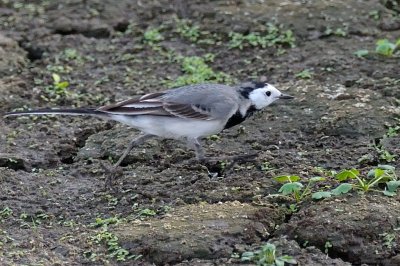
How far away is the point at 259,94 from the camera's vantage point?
6434 millimetres

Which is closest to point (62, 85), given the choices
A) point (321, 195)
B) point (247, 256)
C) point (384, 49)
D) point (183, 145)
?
point (183, 145)

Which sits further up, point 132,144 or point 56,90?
point 132,144

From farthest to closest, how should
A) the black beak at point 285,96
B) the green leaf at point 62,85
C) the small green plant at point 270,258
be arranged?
the green leaf at point 62,85 → the black beak at point 285,96 → the small green plant at point 270,258

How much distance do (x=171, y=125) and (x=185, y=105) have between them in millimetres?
155

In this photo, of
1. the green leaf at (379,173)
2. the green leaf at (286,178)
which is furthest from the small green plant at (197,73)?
the green leaf at (379,173)

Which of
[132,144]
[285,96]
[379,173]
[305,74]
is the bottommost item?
[305,74]

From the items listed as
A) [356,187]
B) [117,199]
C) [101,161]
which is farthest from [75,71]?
[356,187]

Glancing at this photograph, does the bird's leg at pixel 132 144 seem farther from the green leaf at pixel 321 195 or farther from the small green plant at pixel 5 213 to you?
the green leaf at pixel 321 195

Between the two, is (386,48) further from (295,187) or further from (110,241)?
(110,241)

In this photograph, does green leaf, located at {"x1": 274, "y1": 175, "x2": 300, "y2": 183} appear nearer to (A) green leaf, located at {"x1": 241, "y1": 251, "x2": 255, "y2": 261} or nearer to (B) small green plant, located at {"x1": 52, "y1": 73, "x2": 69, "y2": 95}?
(A) green leaf, located at {"x1": 241, "y1": 251, "x2": 255, "y2": 261}

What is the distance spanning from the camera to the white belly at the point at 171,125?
20.2 feet

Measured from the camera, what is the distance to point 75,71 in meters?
7.93

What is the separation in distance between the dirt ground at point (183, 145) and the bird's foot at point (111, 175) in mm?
53

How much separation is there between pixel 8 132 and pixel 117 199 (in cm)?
142
